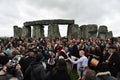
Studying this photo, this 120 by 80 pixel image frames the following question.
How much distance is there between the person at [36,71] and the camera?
29.8 ft

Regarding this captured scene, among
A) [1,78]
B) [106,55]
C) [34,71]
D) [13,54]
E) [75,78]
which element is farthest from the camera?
[75,78]

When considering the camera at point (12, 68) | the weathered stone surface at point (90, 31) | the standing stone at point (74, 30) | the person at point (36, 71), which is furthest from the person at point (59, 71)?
the standing stone at point (74, 30)

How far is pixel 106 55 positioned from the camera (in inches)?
483

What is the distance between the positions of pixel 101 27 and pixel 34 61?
24632 mm

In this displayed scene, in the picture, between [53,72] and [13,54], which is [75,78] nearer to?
[13,54]

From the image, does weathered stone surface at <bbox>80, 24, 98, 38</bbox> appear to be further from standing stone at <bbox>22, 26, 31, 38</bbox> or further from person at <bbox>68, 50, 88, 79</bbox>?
person at <bbox>68, 50, 88, 79</bbox>

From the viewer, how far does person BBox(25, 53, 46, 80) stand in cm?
909

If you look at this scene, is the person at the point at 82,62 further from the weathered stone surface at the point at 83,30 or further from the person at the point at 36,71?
the weathered stone surface at the point at 83,30

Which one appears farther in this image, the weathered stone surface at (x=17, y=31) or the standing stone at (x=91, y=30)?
the weathered stone surface at (x=17, y=31)

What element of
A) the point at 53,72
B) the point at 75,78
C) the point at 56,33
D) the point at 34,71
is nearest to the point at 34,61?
the point at 34,71

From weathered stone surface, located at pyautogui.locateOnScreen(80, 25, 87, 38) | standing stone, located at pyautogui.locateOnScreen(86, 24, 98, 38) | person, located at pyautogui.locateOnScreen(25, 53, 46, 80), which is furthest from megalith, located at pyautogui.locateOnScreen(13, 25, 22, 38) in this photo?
person, located at pyautogui.locateOnScreen(25, 53, 46, 80)

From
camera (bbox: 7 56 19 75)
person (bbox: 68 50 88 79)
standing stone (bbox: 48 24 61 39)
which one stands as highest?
standing stone (bbox: 48 24 61 39)

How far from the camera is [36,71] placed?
912 centimetres

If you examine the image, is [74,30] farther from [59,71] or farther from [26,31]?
[59,71]
